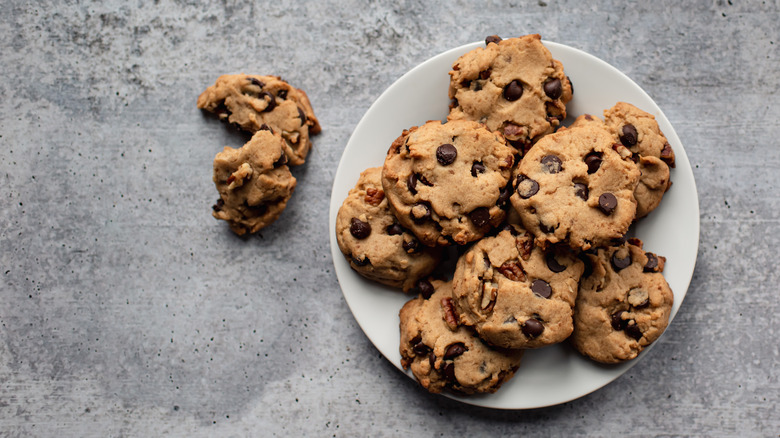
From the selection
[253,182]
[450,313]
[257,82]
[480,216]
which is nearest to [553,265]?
[480,216]

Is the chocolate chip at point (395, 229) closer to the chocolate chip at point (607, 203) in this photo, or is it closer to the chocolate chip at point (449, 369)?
the chocolate chip at point (449, 369)

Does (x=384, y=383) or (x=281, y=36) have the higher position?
(x=281, y=36)

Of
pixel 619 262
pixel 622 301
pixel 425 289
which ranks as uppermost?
pixel 619 262

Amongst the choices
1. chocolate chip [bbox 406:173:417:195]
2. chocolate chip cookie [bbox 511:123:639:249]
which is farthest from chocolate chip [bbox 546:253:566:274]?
chocolate chip [bbox 406:173:417:195]

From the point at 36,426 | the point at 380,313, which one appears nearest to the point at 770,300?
the point at 380,313

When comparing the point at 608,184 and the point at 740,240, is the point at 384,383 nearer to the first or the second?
the point at 608,184

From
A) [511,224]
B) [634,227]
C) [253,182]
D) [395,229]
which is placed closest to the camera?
[511,224]

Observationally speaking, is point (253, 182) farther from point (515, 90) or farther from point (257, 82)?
point (515, 90)

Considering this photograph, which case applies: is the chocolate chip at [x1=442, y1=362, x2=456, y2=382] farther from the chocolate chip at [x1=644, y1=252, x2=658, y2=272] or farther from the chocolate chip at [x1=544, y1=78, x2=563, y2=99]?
the chocolate chip at [x1=544, y1=78, x2=563, y2=99]
